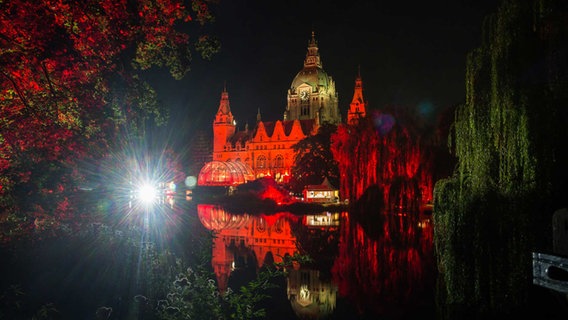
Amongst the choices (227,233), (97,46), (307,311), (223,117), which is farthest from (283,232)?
(223,117)

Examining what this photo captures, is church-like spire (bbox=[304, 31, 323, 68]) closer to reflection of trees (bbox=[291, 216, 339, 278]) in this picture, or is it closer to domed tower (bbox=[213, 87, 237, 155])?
domed tower (bbox=[213, 87, 237, 155])

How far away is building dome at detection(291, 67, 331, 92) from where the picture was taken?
113 m

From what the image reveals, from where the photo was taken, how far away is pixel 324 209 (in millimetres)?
35812

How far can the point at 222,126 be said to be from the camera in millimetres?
107688

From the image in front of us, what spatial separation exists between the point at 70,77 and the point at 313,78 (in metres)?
108

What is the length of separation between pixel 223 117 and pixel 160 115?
333ft

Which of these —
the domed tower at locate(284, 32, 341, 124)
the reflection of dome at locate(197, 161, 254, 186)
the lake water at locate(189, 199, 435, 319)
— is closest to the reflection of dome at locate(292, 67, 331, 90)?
the domed tower at locate(284, 32, 341, 124)

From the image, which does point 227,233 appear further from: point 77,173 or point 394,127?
point 394,127

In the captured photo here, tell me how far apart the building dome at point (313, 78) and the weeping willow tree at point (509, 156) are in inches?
4164

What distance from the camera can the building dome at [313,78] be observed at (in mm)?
112625

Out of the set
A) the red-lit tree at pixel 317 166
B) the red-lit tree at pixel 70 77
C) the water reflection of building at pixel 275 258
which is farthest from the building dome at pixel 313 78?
the red-lit tree at pixel 70 77

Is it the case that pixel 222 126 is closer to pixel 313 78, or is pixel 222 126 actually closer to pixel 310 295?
pixel 313 78

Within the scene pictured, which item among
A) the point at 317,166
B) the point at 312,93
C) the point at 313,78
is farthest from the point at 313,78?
the point at 317,166

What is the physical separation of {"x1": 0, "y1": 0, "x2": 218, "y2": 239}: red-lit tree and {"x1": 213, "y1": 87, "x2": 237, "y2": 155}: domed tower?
98.7 metres
